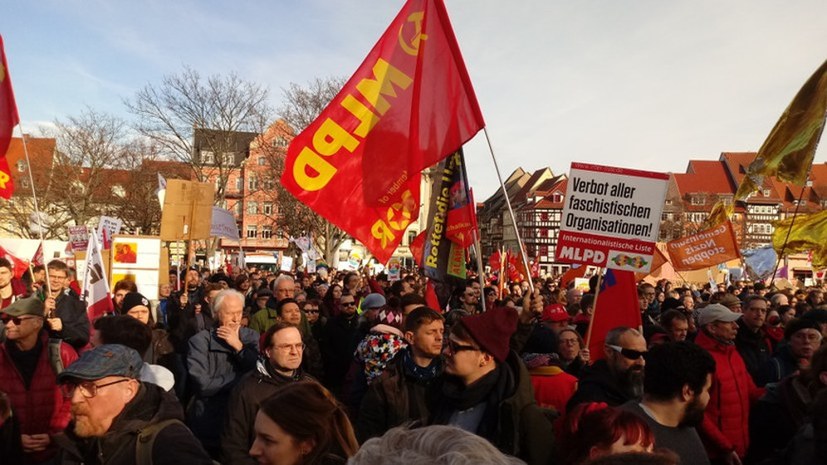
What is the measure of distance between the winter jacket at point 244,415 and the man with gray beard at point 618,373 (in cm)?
180

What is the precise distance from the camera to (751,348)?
645 cm

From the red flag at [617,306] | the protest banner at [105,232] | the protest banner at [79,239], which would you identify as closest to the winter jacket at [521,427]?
the red flag at [617,306]

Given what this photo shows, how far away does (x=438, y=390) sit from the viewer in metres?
3.46

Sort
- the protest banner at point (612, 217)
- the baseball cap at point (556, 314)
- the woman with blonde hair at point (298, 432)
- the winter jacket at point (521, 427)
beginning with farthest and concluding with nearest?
the baseball cap at point (556, 314)
the protest banner at point (612, 217)
the winter jacket at point (521, 427)
the woman with blonde hair at point (298, 432)

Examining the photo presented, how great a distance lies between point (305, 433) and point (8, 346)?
116 inches

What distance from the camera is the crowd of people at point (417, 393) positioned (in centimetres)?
257

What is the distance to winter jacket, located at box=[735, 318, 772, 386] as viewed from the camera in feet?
20.2

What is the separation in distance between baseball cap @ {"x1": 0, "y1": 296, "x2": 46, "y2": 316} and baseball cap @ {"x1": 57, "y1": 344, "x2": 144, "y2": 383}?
1793 millimetres

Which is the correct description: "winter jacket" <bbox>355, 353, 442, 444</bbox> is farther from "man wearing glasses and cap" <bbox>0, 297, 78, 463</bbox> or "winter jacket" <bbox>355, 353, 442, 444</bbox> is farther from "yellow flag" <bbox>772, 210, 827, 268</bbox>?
"yellow flag" <bbox>772, 210, 827, 268</bbox>

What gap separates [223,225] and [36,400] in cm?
1508

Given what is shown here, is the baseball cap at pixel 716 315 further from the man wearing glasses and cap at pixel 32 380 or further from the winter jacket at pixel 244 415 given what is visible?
the man wearing glasses and cap at pixel 32 380

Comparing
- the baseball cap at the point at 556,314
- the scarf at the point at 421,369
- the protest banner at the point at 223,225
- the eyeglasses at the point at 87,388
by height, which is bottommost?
the scarf at the point at 421,369

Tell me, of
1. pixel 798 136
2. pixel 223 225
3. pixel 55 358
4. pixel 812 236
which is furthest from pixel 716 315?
pixel 223 225

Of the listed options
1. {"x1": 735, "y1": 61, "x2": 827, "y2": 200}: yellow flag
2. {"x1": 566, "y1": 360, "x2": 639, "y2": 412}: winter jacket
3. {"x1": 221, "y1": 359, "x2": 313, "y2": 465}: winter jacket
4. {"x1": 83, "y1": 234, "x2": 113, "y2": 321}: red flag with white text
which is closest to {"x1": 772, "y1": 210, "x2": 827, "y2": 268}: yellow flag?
{"x1": 735, "y1": 61, "x2": 827, "y2": 200}: yellow flag
